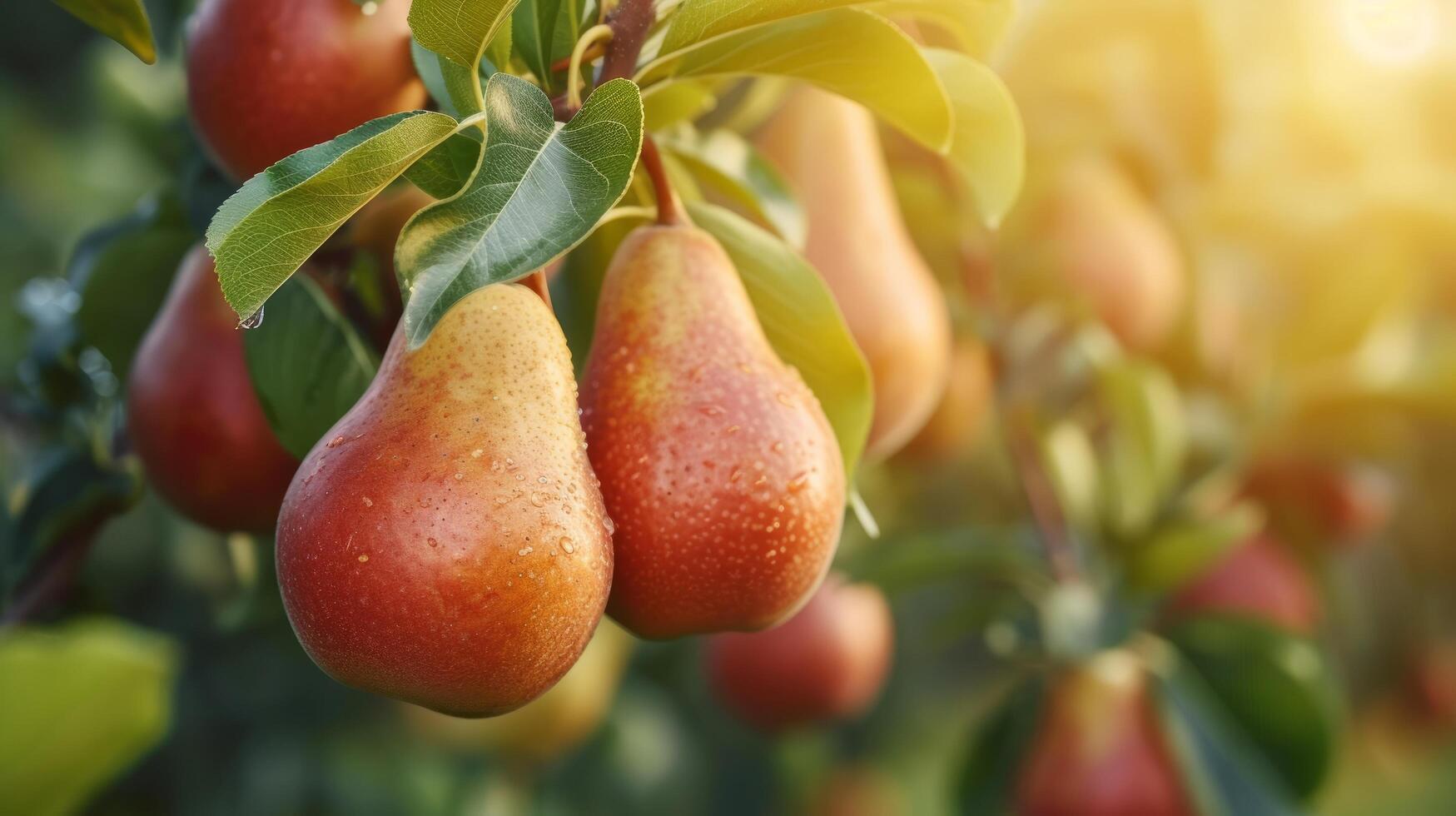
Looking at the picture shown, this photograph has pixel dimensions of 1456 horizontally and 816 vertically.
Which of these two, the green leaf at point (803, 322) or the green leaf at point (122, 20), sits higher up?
the green leaf at point (122, 20)

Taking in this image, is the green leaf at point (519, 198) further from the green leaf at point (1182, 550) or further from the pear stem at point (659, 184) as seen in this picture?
the green leaf at point (1182, 550)

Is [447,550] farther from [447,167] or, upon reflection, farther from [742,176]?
[742,176]

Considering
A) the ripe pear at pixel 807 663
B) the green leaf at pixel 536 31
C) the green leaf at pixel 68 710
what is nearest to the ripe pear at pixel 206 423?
the green leaf at pixel 68 710

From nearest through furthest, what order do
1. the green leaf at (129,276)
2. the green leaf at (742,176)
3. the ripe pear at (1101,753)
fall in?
the green leaf at (742,176), the green leaf at (129,276), the ripe pear at (1101,753)

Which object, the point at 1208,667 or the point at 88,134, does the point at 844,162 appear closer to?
the point at 1208,667

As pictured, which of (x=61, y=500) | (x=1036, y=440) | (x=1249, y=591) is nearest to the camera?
(x=61, y=500)

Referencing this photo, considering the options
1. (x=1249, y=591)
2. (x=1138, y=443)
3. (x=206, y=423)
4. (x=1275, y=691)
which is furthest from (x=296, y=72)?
(x=1249, y=591)

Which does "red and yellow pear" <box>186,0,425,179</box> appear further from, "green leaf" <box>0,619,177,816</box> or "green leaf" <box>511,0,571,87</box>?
"green leaf" <box>0,619,177,816</box>
